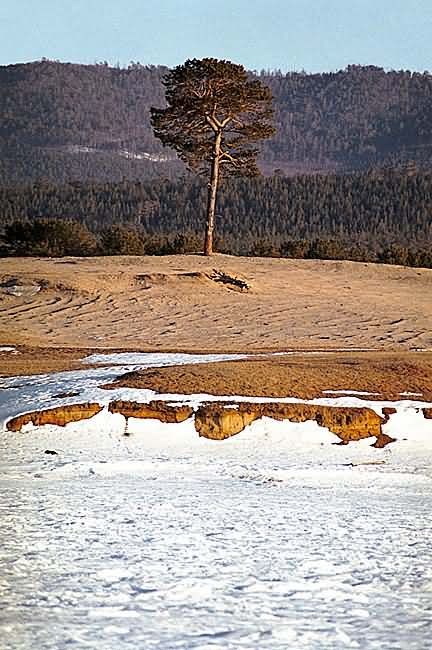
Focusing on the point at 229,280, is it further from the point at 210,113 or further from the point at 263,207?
the point at 263,207

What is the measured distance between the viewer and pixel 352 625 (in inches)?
171

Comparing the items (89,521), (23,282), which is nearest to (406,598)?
(89,521)

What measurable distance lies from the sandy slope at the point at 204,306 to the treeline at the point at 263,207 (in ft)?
137

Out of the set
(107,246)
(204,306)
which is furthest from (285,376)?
(107,246)

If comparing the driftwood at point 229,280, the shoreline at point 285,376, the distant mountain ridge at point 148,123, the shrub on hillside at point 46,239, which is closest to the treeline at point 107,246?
the shrub on hillside at point 46,239

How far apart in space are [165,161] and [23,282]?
12389 cm

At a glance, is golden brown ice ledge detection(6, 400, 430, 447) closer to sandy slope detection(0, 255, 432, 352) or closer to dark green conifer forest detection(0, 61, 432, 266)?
sandy slope detection(0, 255, 432, 352)

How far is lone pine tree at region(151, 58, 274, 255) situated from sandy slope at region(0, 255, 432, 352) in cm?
430

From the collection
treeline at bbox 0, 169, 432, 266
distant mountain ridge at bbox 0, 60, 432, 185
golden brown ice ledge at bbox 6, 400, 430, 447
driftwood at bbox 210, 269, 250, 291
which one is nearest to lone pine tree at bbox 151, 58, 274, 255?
driftwood at bbox 210, 269, 250, 291

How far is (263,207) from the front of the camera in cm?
8006

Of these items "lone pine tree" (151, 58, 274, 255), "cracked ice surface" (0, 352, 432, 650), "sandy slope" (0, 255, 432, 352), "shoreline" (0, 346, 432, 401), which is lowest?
"sandy slope" (0, 255, 432, 352)

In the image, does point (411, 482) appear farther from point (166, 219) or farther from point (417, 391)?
point (166, 219)

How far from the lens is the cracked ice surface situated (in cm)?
430

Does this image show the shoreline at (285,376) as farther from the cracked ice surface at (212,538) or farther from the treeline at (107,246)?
the treeline at (107,246)
